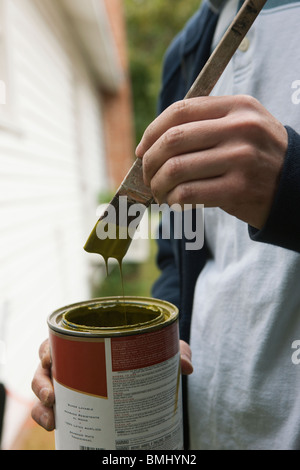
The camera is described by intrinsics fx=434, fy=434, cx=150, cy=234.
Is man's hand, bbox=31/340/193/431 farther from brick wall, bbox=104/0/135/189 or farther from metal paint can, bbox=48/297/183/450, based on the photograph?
brick wall, bbox=104/0/135/189

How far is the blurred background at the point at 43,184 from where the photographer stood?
10.1 ft

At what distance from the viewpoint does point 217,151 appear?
0.76 meters

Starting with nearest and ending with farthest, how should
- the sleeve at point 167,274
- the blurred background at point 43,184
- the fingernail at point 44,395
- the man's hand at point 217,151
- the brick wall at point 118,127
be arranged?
the man's hand at point 217,151 → the fingernail at point 44,395 → the sleeve at point 167,274 → the blurred background at point 43,184 → the brick wall at point 118,127

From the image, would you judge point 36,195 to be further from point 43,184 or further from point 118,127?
point 118,127

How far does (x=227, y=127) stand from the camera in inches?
29.4

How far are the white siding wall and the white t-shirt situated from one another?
52.8 inches

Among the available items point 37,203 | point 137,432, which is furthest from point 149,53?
point 137,432

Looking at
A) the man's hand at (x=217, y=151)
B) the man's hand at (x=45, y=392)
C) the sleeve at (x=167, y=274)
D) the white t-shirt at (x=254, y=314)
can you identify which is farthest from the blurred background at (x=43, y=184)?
the man's hand at (x=217, y=151)

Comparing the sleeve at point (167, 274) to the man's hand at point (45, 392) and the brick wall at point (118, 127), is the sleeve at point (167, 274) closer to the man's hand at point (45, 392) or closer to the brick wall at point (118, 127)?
the man's hand at point (45, 392)

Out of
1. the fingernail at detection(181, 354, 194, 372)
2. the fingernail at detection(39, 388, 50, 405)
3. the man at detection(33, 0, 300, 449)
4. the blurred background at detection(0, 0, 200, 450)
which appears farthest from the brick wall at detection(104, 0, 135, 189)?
the fingernail at detection(39, 388, 50, 405)

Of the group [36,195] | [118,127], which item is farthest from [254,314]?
[118,127]

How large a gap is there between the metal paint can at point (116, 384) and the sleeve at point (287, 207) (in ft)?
0.90

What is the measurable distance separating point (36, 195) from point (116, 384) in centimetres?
330

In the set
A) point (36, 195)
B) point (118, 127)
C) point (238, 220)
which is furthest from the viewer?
point (118, 127)
